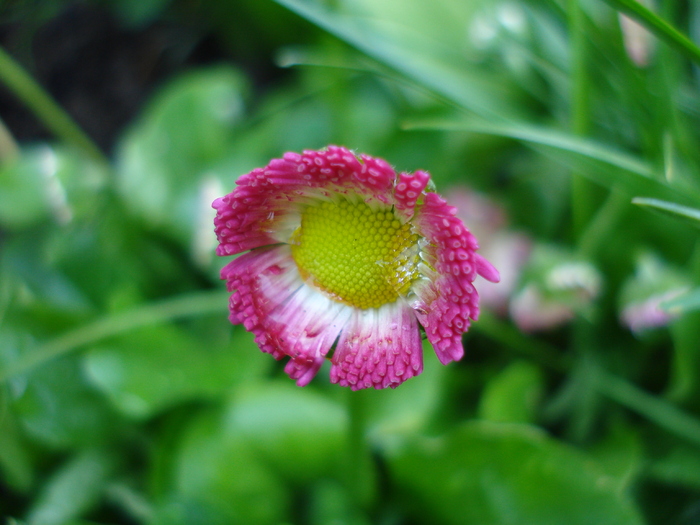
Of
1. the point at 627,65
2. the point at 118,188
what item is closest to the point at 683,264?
the point at 627,65

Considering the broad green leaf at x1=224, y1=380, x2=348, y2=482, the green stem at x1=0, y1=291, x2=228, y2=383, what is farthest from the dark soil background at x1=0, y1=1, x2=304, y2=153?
the broad green leaf at x1=224, y1=380, x2=348, y2=482

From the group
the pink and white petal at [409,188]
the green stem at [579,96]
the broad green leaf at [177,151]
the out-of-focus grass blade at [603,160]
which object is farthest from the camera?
the broad green leaf at [177,151]

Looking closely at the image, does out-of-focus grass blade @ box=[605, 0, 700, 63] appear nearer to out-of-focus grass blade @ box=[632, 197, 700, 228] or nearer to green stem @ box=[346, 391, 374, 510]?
out-of-focus grass blade @ box=[632, 197, 700, 228]

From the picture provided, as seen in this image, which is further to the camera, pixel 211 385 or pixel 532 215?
pixel 532 215

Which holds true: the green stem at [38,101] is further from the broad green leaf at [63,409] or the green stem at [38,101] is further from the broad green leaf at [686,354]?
the broad green leaf at [686,354]

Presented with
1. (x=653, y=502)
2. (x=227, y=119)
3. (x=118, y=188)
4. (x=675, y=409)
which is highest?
(x=227, y=119)

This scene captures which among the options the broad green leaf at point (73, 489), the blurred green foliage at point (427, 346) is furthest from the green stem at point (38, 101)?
the broad green leaf at point (73, 489)

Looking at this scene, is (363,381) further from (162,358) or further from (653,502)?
(653,502)
